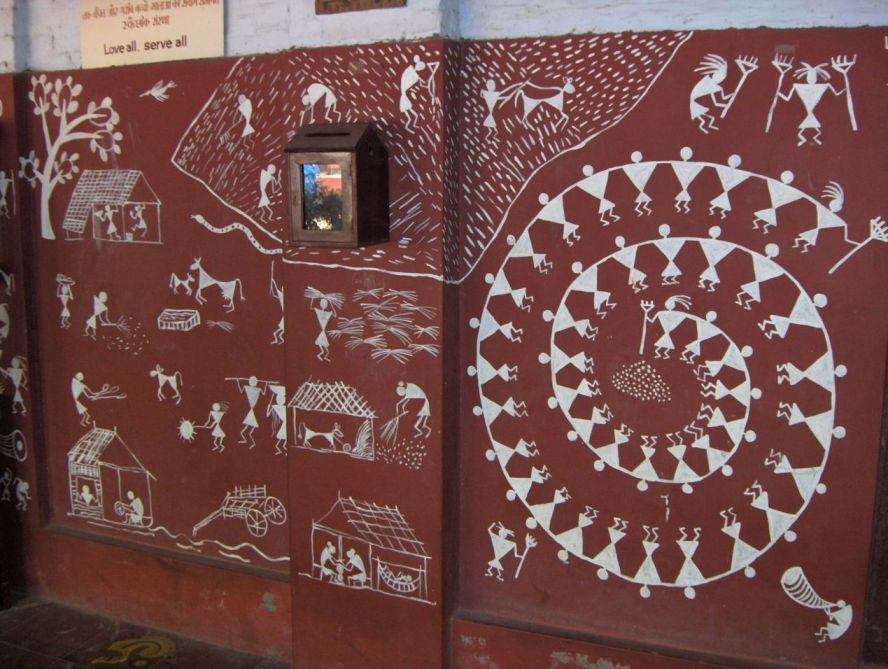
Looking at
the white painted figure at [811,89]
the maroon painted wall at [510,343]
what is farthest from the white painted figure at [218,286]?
the white painted figure at [811,89]

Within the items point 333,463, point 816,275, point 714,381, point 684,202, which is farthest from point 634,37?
point 333,463

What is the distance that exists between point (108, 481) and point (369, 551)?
127 centimetres

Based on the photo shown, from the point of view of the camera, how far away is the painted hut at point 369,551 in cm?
266

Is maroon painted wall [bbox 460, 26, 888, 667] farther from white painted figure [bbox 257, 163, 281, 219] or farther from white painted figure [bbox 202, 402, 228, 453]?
white painted figure [bbox 202, 402, 228, 453]

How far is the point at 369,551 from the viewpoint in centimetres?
271

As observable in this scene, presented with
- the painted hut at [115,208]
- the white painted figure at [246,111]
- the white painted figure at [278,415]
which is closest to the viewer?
the white painted figure at [246,111]

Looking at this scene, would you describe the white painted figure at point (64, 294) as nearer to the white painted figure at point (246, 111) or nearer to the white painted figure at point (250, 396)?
the white painted figure at point (250, 396)

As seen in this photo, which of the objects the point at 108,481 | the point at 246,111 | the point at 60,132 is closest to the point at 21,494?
the point at 108,481

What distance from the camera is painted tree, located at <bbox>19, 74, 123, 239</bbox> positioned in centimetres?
309

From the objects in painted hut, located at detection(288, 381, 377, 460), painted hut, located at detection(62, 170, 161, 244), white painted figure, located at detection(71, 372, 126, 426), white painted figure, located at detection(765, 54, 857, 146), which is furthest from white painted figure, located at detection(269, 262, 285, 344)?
white painted figure, located at detection(765, 54, 857, 146)

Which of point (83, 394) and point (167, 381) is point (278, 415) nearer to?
point (167, 381)

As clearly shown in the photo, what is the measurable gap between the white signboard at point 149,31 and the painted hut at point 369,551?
1711mm

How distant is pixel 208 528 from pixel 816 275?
2.35 metres

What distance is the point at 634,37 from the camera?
2.35 meters
